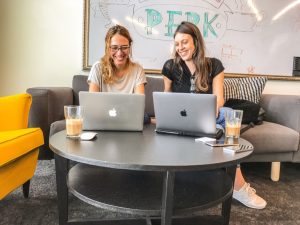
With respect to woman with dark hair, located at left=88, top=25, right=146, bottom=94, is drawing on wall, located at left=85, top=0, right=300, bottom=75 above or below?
above

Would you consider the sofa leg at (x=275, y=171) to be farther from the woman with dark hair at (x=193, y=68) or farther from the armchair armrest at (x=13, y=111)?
the armchair armrest at (x=13, y=111)

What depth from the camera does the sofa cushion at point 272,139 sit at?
181 cm

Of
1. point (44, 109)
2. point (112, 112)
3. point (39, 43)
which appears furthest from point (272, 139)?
point (39, 43)

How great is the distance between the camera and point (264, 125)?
1.97 metres

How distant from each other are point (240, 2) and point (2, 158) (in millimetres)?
2169

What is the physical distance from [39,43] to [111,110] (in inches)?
58.0

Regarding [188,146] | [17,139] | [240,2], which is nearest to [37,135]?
[17,139]

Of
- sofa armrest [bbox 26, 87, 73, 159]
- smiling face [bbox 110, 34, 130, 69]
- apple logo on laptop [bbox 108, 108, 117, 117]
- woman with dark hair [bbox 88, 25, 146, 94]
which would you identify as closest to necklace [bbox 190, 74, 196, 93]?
woman with dark hair [bbox 88, 25, 146, 94]

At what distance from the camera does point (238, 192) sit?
1531 millimetres

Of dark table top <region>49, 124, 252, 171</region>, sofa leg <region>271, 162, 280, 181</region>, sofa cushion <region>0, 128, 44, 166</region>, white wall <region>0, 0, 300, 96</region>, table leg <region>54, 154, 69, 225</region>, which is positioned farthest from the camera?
white wall <region>0, 0, 300, 96</region>

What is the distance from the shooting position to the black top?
1.71 metres

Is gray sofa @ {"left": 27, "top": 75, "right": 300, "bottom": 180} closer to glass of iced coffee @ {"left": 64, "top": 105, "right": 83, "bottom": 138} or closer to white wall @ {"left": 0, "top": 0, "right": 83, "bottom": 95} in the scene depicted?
white wall @ {"left": 0, "top": 0, "right": 83, "bottom": 95}

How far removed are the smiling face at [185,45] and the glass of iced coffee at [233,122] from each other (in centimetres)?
61

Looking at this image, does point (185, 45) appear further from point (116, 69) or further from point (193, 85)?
point (116, 69)
